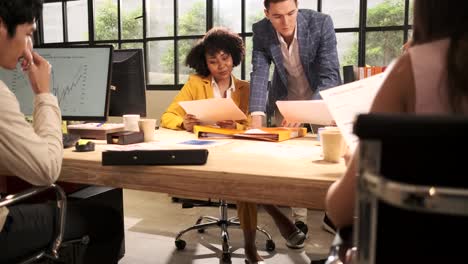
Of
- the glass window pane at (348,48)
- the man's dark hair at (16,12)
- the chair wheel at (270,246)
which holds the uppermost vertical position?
the glass window pane at (348,48)

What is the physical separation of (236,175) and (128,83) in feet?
3.81

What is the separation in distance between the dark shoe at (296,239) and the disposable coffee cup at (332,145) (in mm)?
1573

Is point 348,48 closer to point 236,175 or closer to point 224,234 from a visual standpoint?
point 224,234

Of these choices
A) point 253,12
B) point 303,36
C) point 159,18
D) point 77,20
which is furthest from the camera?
point 77,20

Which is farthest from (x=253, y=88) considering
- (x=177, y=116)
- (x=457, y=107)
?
(x=457, y=107)

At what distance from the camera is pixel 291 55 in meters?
2.53

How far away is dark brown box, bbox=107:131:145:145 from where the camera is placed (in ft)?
5.65

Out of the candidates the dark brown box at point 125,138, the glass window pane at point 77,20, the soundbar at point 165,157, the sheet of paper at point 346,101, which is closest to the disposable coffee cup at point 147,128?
the dark brown box at point 125,138

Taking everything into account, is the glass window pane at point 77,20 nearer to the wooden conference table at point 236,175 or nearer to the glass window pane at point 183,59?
the glass window pane at point 183,59

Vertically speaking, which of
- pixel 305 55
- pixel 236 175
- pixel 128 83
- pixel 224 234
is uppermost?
pixel 305 55

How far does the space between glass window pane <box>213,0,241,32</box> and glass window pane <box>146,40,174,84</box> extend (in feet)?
1.98

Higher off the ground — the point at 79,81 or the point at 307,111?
the point at 79,81

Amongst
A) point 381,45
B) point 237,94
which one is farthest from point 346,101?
point 381,45

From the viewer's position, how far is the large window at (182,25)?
4.07 metres
